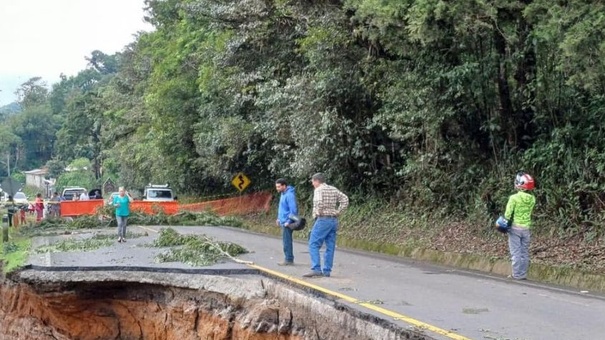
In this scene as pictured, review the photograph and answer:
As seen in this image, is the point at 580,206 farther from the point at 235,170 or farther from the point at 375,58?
the point at 235,170

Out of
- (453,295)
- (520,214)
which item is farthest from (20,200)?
(453,295)

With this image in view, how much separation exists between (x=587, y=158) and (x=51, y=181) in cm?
9245

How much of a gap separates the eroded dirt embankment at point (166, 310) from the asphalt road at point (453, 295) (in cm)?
62

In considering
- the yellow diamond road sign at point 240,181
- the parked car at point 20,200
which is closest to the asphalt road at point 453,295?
the yellow diamond road sign at point 240,181

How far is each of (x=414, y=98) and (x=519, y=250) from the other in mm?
6387

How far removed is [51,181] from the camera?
327 ft

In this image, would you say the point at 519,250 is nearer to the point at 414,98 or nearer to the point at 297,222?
the point at 297,222

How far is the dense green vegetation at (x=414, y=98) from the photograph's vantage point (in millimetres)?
14523

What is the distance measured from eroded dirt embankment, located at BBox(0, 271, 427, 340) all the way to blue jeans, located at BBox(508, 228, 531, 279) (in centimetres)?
394

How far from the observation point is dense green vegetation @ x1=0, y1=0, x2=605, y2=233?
14523 mm

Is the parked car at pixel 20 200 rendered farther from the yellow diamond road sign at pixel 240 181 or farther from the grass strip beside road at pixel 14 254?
the grass strip beside road at pixel 14 254

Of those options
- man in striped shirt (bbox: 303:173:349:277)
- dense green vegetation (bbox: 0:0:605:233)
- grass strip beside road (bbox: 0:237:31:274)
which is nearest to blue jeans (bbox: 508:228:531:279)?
dense green vegetation (bbox: 0:0:605:233)

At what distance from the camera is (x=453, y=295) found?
11.6 metres

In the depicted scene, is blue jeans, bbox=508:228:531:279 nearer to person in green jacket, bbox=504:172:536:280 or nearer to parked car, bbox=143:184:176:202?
person in green jacket, bbox=504:172:536:280
